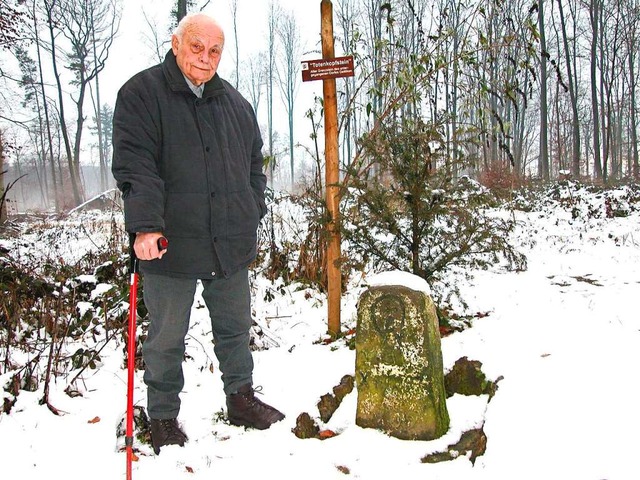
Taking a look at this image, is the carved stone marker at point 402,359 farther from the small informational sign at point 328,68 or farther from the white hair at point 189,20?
the small informational sign at point 328,68

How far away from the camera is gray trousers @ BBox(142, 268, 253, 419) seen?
2.17m

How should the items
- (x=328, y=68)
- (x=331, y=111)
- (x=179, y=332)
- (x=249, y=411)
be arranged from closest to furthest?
(x=179, y=332), (x=249, y=411), (x=328, y=68), (x=331, y=111)

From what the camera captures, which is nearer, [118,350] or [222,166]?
[222,166]

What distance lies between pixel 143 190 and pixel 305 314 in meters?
2.99

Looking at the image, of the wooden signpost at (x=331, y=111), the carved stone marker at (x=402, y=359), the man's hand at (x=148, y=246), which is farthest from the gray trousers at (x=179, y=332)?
the wooden signpost at (x=331, y=111)

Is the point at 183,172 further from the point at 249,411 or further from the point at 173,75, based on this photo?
the point at 249,411

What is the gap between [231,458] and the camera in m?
2.19

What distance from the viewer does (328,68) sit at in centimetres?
330

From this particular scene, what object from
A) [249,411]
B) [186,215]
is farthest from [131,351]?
[249,411]

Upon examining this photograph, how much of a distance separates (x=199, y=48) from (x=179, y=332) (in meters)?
1.41

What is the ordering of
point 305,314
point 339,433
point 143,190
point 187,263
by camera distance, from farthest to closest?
1. point 305,314
2. point 339,433
3. point 187,263
4. point 143,190

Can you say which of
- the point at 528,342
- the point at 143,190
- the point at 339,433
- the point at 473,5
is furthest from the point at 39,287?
the point at 473,5

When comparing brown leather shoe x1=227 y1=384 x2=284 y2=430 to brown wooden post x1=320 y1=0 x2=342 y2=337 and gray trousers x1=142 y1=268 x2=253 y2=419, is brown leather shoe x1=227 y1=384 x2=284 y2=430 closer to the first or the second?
gray trousers x1=142 y1=268 x2=253 y2=419

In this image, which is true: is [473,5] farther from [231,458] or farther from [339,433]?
[231,458]
